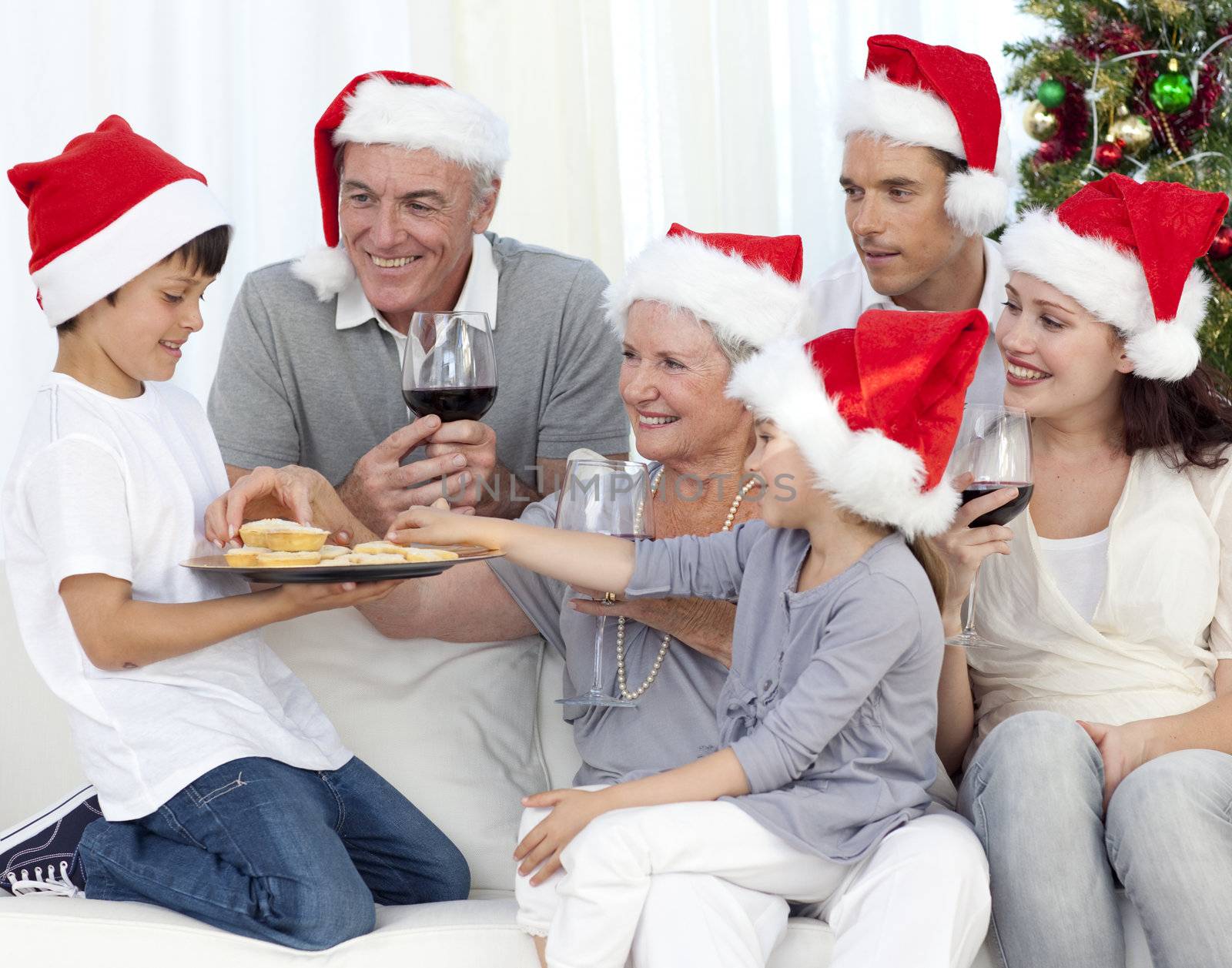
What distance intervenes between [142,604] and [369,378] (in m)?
0.90

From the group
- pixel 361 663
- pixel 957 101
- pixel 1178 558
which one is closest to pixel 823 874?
pixel 1178 558

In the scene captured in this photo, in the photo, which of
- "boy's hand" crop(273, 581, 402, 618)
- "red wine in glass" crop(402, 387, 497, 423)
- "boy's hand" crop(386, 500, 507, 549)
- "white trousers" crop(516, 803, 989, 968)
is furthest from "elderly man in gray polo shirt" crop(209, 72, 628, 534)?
"white trousers" crop(516, 803, 989, 968)

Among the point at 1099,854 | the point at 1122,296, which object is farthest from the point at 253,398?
the point at 1099,854

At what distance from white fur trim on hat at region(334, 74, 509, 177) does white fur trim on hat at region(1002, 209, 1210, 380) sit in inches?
41.5

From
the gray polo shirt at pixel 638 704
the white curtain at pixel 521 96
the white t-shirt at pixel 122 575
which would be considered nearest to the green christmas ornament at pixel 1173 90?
the white curtain at pixel 521 96

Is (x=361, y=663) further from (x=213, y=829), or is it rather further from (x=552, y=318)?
(x=552, y=318)

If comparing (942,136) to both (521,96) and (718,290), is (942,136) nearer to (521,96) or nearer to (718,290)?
(718,290)

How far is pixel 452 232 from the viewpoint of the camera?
7.88ft

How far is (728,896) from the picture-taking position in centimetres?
152

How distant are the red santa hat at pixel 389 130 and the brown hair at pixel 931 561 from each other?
1192 millimetres

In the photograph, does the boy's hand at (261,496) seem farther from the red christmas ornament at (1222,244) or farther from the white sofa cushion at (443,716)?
the red christmas ornament at (1222,244)

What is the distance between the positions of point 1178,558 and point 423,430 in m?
1.14

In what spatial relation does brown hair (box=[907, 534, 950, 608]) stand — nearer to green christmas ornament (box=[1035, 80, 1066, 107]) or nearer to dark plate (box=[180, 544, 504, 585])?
dark plate (box=[180, 544, 504, 585])

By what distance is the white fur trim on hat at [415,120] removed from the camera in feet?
7.68
